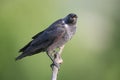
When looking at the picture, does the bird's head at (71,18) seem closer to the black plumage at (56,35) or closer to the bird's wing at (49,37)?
the black plumage at (56,35)

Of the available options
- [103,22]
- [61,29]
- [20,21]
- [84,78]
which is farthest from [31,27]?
[61,29]

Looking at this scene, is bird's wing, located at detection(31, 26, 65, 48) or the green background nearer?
bird's wing, located at detection(31, 26, 65, 48)

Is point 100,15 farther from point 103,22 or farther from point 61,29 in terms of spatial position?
point 61,29

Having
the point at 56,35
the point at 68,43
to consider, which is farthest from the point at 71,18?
the point at 68,43

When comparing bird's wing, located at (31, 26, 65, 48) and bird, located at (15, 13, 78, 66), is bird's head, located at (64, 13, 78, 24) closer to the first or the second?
bird, located at (15, 13, 78, 66)

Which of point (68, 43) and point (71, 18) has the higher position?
point (68, 43)

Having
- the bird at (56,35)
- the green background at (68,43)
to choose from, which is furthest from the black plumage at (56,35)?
the green background at (68,43)

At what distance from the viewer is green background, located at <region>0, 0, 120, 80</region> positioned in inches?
830

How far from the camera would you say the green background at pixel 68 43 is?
2108 cm

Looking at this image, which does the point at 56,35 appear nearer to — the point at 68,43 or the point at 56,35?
the point at 56,35

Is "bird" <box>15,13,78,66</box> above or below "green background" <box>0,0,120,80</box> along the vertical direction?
below

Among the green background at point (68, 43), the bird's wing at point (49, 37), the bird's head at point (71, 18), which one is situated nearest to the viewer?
the bird's wing at point (49, 37)

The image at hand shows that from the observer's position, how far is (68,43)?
23.0m

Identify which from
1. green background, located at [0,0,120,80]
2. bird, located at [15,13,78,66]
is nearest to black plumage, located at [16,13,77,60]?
bird, located at [15,13,78,66]
